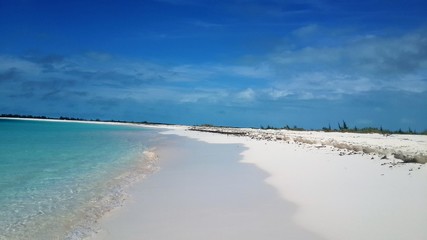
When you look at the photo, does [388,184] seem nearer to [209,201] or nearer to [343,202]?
[343,202]

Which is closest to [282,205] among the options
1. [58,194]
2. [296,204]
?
[296,204]

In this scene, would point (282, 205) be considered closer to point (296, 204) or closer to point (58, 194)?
point (296, 204)

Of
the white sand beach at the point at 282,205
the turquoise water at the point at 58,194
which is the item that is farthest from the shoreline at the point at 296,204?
the turquoise water at the point at 58,194

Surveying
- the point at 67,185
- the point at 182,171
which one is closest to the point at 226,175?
the point at 182,171

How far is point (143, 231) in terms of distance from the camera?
21.2 ft

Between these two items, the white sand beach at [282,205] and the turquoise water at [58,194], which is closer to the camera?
the white sand beach at [282,205]

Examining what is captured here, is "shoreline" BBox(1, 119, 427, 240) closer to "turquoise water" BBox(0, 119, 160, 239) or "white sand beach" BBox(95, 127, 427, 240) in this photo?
"white sand beach" BBox(95, 127, 427, 240)

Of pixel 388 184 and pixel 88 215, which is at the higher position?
pixel 388 184

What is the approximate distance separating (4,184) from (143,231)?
696 cm

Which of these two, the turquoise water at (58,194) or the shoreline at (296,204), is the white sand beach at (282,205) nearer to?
the shoreline at (296,204)

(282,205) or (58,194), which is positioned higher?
(282,205)

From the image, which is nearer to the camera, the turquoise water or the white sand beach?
the white sand beach

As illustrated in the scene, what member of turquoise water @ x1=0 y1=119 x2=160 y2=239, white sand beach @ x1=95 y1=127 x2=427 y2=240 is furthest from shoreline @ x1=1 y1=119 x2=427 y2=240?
turquoise water @ x1=0 y1=119 x2=160 y2=239

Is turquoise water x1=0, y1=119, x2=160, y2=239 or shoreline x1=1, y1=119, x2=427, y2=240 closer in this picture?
shoreline x1=1, y1=119, x2=427, y2=240
